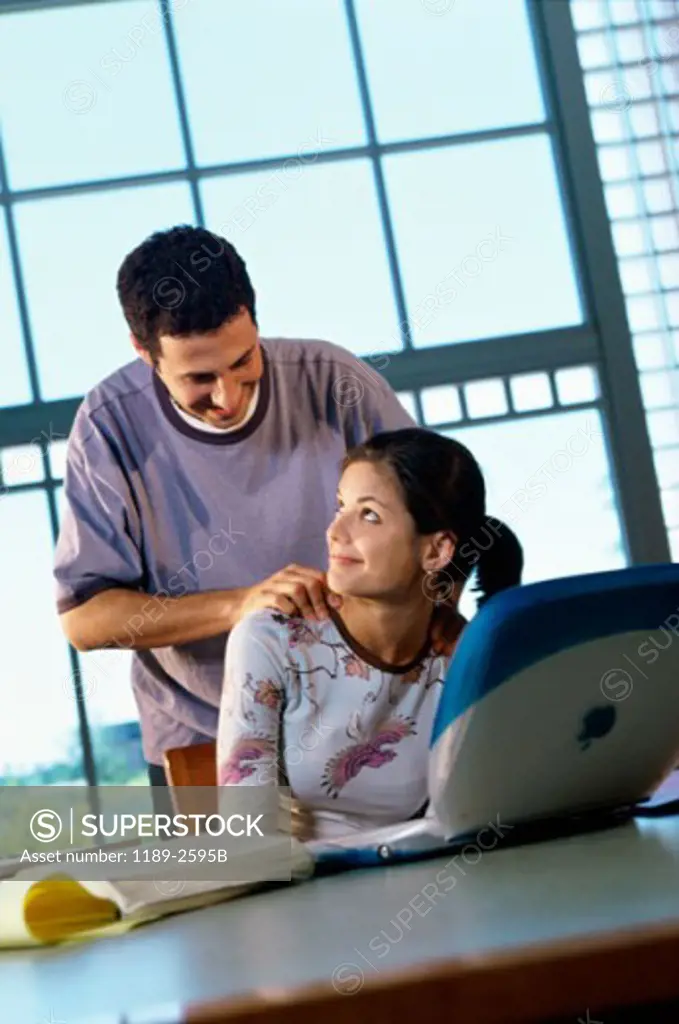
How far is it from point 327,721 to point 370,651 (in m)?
0.12

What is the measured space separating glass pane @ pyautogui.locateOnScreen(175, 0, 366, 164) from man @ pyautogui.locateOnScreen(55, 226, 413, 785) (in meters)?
0.99

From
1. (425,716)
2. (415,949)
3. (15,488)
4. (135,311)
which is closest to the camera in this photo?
(415,949)

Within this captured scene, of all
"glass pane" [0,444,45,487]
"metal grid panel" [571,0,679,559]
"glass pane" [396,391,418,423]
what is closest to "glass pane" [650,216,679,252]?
"metal grid panel" [571,0,679,559]

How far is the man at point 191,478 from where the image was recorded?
2.26 m

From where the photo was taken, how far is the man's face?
7.34 ft

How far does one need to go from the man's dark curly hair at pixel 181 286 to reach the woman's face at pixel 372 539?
62 cm

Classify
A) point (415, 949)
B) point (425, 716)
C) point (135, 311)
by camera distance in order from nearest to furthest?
1. point (415, 949)
2. point (425, 716)
3. point (135, 311)

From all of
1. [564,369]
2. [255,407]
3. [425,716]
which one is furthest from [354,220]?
[425,716]

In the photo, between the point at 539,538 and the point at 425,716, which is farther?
the point at 539,538

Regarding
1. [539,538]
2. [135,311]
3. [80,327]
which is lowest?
[539,538]

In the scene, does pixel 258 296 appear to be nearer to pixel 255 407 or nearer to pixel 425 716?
pixel 255 407

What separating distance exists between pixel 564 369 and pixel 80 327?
1054mm

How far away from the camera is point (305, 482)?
2.33m

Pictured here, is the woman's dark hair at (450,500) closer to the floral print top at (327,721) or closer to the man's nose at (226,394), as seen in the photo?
the floral print top at (327,721)
